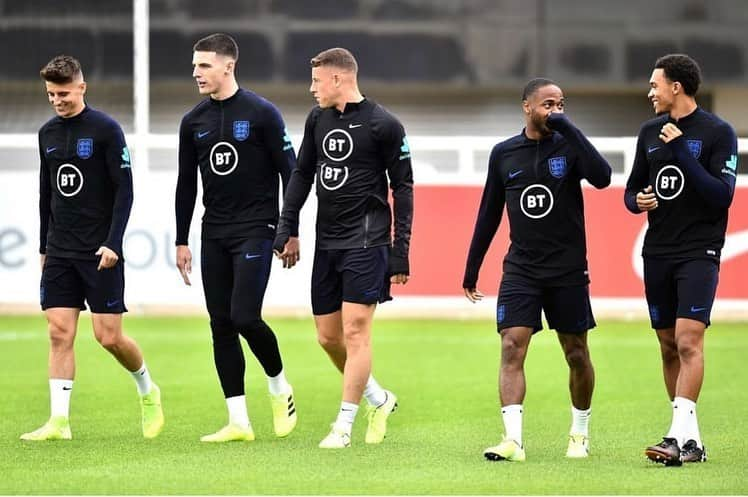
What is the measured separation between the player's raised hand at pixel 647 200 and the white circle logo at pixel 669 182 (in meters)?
0.07

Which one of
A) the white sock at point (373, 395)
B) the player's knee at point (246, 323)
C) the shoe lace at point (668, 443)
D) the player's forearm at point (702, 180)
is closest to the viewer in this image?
the shoe lace at point (668, 443)

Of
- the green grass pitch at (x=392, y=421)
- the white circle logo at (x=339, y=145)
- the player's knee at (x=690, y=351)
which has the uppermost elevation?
the white circle logo at (x=339, y=145)

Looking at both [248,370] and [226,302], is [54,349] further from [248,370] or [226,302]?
[248,370]

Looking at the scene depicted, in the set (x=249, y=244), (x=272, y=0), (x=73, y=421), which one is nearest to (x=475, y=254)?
(x=249, y=244)

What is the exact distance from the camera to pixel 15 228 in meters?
19.4

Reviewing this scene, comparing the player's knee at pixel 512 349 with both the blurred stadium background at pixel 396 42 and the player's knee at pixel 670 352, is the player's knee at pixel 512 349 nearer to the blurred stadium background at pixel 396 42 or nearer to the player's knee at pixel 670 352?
the player's knee at pixel 670 352

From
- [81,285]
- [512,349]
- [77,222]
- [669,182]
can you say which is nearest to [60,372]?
[81,285]

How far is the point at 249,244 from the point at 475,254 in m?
1.35

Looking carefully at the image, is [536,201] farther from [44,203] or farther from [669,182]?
[44,203]

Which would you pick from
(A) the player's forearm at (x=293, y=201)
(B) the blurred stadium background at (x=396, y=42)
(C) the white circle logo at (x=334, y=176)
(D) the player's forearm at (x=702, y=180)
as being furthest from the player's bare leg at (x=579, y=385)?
(B) the blurred stadium background at (x=396, y=42)

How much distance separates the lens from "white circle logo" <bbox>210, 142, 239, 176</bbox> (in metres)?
10.5

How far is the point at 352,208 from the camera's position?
407 inches

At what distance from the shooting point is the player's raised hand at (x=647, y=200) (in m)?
9.60

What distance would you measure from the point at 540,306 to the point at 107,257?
2.52m
